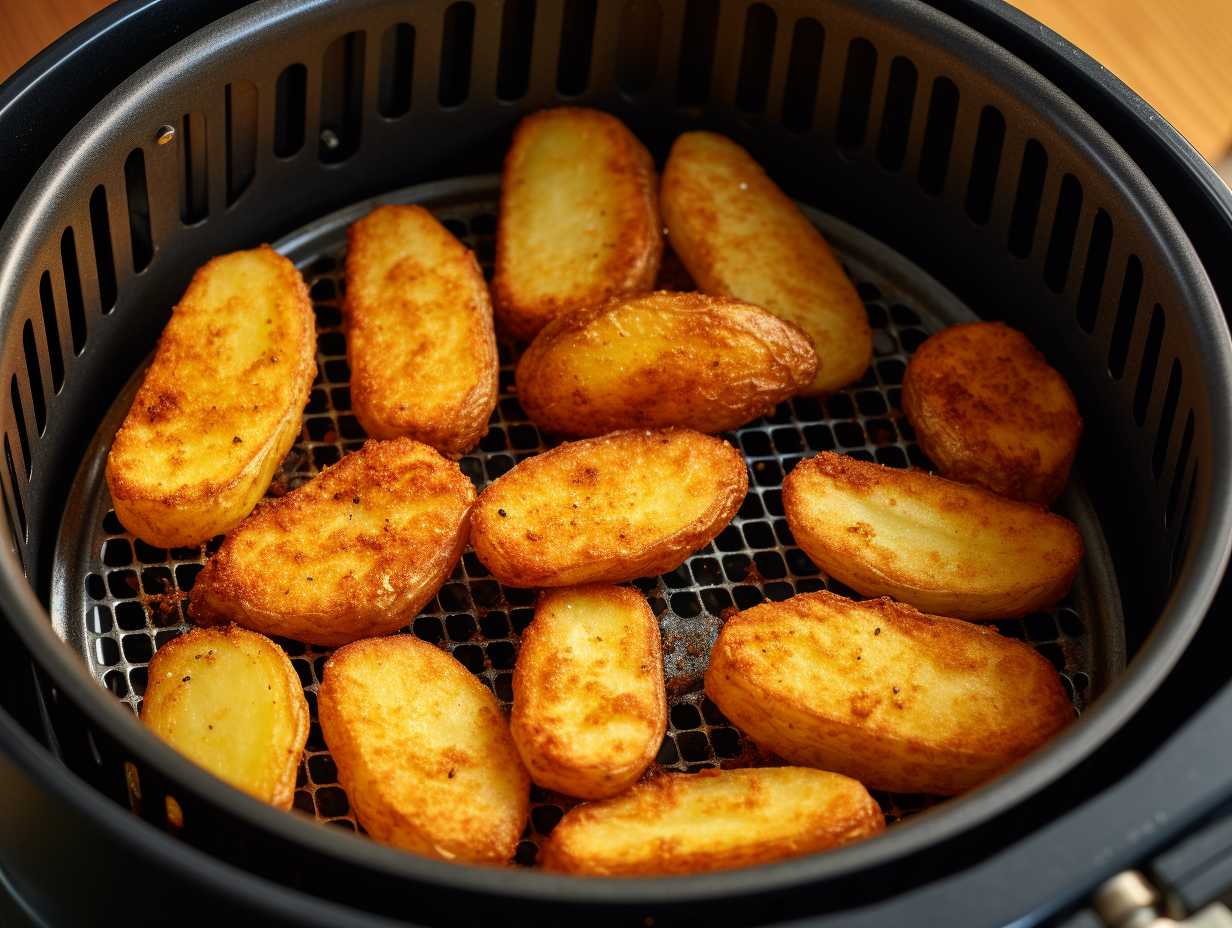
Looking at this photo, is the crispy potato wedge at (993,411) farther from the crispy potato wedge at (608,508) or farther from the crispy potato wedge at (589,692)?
the crispy potato wedge at (589,692)

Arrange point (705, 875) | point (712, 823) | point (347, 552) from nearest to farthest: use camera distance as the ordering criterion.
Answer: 1. point (705, 875)
2. point (712, 823)
3. point (347, 552)

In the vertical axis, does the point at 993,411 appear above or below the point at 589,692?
above

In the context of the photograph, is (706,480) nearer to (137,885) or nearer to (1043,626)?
(1043,626)

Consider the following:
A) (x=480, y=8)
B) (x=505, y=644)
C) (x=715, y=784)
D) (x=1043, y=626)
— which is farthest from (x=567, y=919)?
(x=480, y=8)

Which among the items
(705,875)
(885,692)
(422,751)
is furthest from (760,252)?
(705,875)

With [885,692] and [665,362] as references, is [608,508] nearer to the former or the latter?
[665,362]

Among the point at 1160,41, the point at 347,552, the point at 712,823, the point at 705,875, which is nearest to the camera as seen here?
the point at 705,875

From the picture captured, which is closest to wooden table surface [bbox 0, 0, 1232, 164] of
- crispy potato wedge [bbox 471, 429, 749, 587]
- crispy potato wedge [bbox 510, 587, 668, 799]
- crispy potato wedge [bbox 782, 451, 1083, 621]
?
crispy potato wedge [bbox 782, 451, 1083, 621]
